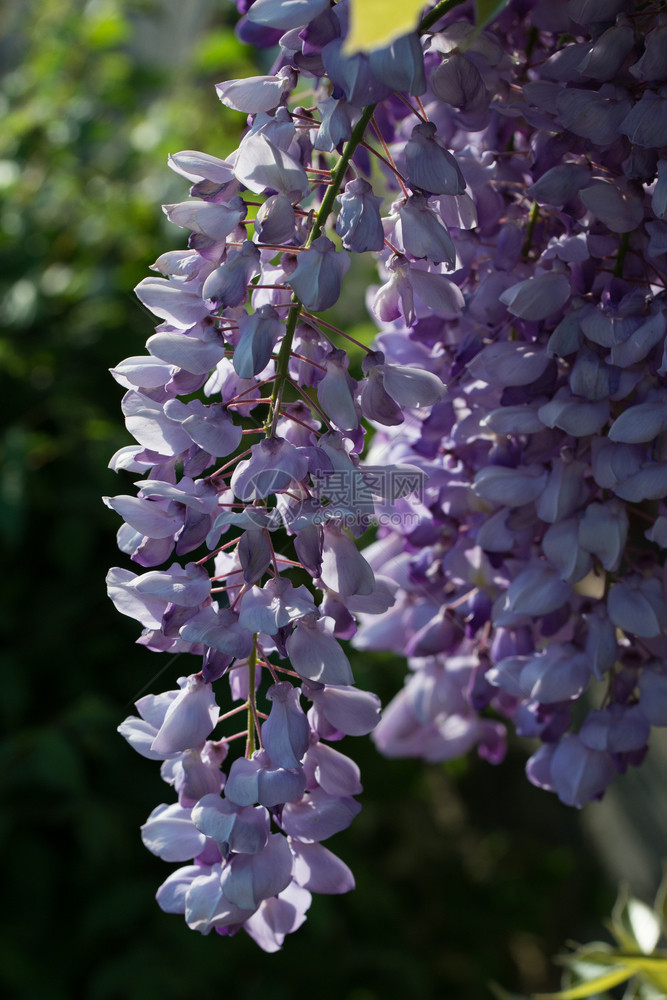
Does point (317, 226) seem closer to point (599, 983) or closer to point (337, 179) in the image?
point (337, 179)

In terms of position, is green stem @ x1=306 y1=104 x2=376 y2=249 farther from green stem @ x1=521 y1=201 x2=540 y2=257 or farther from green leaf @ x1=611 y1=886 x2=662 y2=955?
green leaf @ x1=611 y1=886 x2=662 y2=955

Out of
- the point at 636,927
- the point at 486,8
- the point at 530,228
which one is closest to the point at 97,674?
the point at 636,927

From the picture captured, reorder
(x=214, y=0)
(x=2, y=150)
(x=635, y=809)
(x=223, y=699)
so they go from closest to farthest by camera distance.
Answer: (x=223, y=699) < (x=2, y=150) < (x=635, y=809) < (x=214, y=0)

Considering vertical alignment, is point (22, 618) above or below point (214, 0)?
below

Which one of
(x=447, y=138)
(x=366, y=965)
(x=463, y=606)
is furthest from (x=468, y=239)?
(x=366, y=965)

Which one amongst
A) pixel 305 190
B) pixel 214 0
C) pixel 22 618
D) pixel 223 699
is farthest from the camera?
pixel 214 0

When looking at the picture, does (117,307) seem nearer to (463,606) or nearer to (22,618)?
(22,618)

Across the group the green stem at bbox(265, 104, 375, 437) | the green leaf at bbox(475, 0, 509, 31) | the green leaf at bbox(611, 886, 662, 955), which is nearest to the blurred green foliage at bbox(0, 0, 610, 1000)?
the green leaf at bbox(611, 886, 662, 955)
